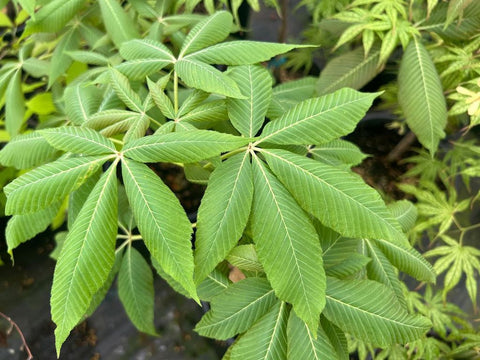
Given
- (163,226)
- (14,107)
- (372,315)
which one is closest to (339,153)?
(372,315)

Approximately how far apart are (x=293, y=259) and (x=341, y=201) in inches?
4.2

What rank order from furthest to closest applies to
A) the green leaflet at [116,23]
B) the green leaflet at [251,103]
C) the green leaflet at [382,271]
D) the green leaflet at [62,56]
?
1. the green leaflet at [62,56]
2. the green leaflet at [116,23]
3. the green leaflet at [382,271]
4. the green leaflet at [251,103]

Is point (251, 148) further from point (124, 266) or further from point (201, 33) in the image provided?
point (124, 266)

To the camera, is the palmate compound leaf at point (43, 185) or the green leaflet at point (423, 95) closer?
the palmate compound leaf at point (43, 185)

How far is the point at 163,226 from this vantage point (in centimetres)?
52

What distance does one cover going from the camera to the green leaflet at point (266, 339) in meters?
0.58

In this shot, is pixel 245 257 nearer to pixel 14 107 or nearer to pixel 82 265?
pixel 82 265

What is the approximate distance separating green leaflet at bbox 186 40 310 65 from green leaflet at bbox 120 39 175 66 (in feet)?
0.16

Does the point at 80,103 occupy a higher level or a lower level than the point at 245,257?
higher

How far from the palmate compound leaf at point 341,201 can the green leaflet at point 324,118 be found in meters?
0.05

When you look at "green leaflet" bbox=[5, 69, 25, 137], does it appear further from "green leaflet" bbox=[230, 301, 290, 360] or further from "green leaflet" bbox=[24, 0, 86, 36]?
"green leaflet" bbox=[230, 301, 290, 360]

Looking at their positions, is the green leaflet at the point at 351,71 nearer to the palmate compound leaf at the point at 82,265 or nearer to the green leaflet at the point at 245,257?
the green leaflet at the point at 245,257

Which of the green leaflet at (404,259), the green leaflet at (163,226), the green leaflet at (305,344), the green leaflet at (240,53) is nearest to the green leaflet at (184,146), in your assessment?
the green leaflet at (163,226)

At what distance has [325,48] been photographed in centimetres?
154
